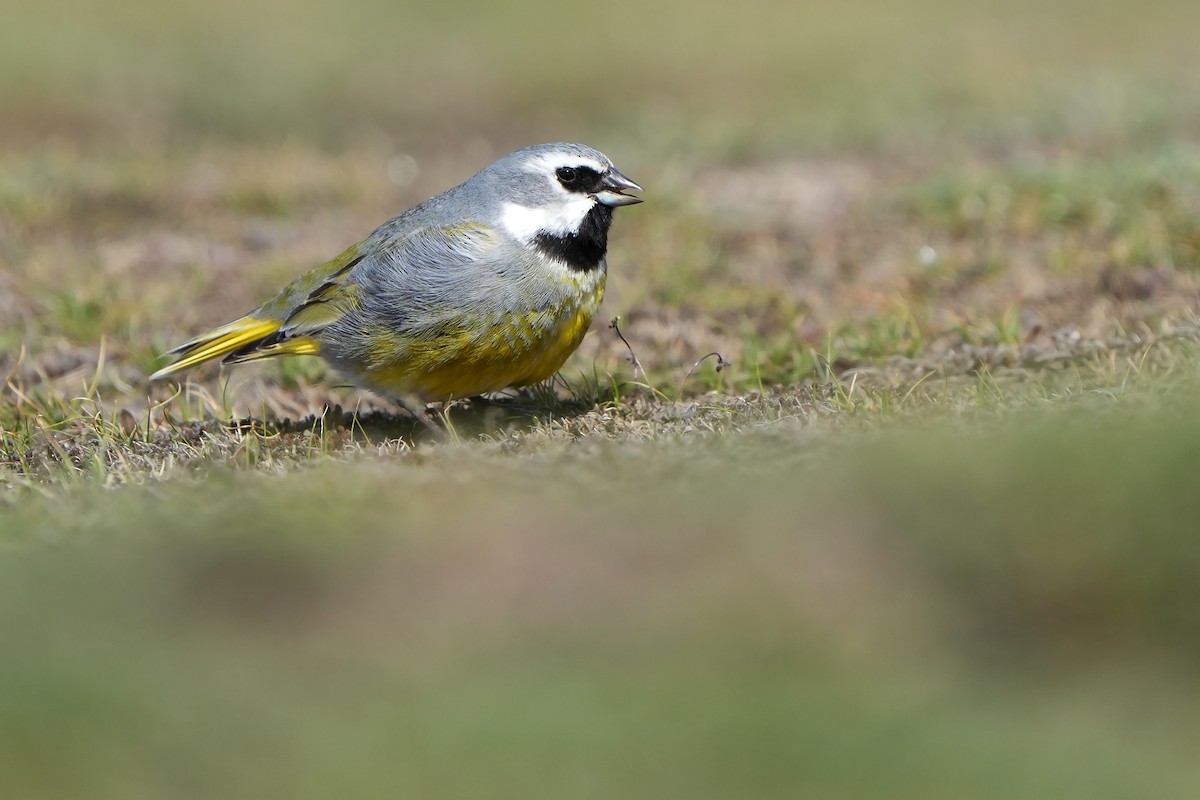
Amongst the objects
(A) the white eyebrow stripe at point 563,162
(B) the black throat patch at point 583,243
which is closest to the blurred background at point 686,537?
(B) the black throat patch at point 583,243

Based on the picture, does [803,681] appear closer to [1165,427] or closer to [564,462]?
[564,462]

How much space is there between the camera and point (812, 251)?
9.85 meters

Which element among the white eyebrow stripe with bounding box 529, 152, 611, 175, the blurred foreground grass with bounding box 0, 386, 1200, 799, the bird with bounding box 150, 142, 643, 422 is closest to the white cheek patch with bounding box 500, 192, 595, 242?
the bird with bounding box 150, 142, 643, 422

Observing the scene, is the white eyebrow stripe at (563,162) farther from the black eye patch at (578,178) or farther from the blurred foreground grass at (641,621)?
the blurred foreground grass at (641,621)

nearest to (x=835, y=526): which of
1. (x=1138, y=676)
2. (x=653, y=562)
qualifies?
(x=653, y=562)

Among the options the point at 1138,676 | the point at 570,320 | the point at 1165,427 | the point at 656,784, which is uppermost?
the point at 570,320

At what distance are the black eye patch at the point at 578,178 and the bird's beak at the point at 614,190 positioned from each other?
0.12ft

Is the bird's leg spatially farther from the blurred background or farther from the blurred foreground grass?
the blurred foreground grass

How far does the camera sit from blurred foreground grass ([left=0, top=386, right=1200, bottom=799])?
181 inches

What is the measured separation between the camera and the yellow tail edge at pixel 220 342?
7289 millimetres

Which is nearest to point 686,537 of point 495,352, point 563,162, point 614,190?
point 495,352

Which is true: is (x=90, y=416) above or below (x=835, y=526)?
above

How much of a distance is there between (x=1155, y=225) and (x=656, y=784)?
19.1ft

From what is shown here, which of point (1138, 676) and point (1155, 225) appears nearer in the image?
point (1138, 676)
